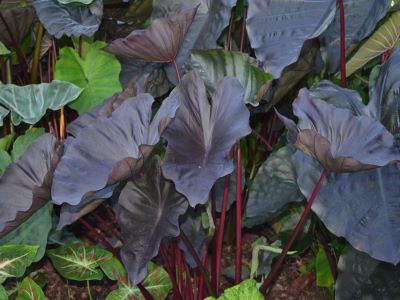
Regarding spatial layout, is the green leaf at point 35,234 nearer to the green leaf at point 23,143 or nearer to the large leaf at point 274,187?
the green leaf at point 23,143

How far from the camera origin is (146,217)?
146 cm

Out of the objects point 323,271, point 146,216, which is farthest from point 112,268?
point 323,271

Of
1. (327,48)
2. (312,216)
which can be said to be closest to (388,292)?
(312,216)

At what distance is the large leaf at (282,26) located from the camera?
5.17 feet

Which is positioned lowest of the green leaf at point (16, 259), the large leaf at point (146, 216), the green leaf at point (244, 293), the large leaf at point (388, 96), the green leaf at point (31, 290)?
the green leaf at point (31, 290)

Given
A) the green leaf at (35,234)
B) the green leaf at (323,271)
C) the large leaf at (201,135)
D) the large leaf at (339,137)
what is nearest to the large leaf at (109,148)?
the large leaf at (201,135)

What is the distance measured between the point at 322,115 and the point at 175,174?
292mm

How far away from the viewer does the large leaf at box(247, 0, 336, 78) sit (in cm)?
158

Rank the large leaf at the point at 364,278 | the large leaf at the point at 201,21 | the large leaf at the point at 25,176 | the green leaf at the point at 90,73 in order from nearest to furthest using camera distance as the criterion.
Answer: the large leaf at the point at 25,176
the large leaf at the point at 364,278
the large leaf at the point at 201,21
the green leaf at the point at 90,73

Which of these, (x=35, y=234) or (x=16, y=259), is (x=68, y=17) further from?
(x=16, y=259)

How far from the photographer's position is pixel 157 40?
1521mm

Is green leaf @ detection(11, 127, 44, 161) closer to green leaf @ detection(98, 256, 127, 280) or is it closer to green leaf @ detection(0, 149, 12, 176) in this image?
green leaf @ detection(0, 149, 12, 176)

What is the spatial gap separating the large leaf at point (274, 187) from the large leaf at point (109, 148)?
383mm

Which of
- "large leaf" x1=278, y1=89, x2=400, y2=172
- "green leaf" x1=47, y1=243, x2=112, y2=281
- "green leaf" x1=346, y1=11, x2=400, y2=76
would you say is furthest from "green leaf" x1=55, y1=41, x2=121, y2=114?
"large leaf" x1=278, y1=89, x2=400, y2=172
